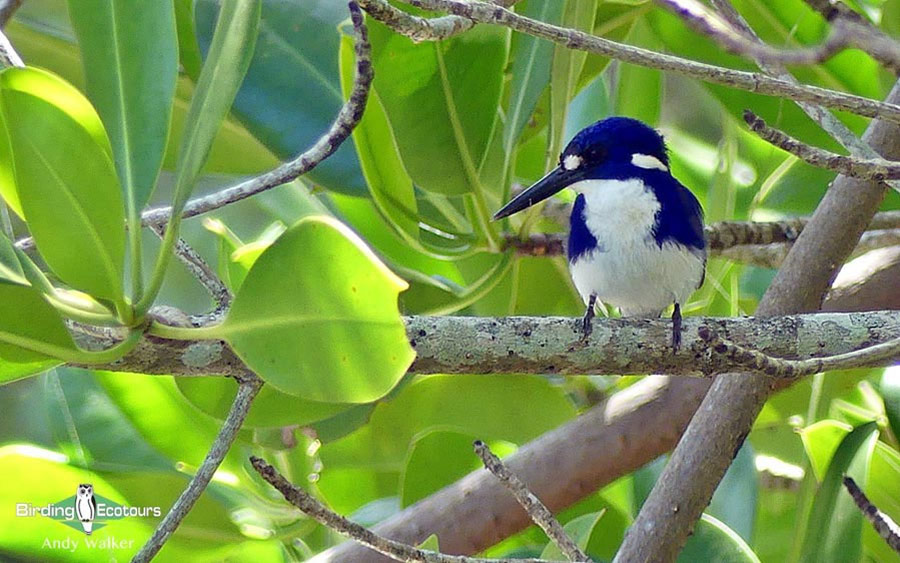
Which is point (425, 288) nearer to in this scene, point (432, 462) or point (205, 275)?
point (432, 462)

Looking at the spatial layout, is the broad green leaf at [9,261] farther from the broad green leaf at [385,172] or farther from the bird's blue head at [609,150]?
the bird's blue head at [609,150]

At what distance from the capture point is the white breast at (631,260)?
200 cm

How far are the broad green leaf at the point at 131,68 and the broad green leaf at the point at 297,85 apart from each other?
52 centimetres

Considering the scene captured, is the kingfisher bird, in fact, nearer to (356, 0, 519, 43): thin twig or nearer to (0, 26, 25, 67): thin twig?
(356, 0, 519, 43): thin twig

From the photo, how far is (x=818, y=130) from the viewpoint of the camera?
209cm

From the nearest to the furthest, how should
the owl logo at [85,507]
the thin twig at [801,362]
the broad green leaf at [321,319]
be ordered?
1. the broad green leaf at [321,319]
2. the thin twig at [801,362]
3. the owl logo at [85,507]

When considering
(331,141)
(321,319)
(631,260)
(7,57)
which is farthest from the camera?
(631,260)

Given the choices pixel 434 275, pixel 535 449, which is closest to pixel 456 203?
pixel 434 275

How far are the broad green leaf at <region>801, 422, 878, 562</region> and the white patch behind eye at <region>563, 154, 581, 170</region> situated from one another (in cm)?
75

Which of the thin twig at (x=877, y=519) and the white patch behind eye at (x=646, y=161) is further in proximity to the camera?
the white patch behind eye at (x=646, y=161)

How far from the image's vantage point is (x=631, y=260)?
6.64ft

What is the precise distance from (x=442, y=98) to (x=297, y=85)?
347mm

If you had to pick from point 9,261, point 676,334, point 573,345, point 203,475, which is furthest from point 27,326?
point 676,334

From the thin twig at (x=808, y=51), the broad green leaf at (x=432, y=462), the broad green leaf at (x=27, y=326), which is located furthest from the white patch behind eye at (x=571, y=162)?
the broad green leaf at (x=27, y=326)
